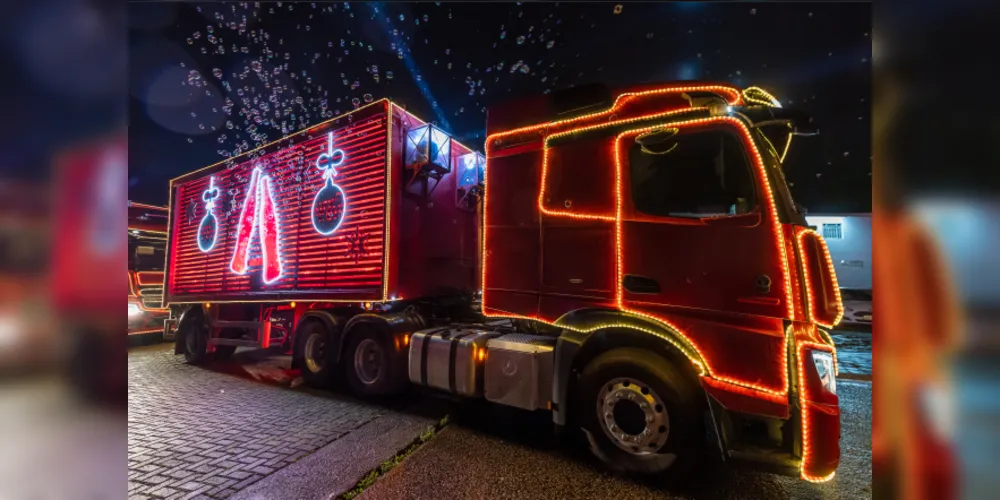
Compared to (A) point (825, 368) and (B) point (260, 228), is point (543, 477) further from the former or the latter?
(B) point (260, 228)

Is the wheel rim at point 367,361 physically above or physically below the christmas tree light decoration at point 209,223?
below

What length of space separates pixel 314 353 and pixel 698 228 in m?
5.46

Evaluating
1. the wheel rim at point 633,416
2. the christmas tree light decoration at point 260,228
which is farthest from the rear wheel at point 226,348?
the wheel rim at point 633,416

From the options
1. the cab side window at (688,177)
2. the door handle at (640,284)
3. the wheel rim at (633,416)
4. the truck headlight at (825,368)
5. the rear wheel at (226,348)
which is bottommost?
the rear wheel at (226,348)

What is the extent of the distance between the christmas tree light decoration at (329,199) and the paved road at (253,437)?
241 cm

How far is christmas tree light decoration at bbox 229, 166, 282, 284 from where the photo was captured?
642 cm

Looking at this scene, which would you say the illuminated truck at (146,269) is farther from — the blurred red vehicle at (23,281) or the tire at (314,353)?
the blurred red vehicle at (23,281)

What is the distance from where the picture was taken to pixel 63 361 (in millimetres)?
1220

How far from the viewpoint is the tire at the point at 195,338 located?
7762mm

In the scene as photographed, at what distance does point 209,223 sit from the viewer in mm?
7703

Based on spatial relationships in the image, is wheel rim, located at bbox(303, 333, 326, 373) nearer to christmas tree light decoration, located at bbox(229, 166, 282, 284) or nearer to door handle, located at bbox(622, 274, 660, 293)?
christmas tree light decoration, located at bbox(229, 166, 282, 284)

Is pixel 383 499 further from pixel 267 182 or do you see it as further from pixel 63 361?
pixel 267 182

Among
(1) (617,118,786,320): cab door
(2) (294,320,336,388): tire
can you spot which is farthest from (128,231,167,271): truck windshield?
(1) (617,118,786,320): cab door

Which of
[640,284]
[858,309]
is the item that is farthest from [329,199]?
[858,309]
